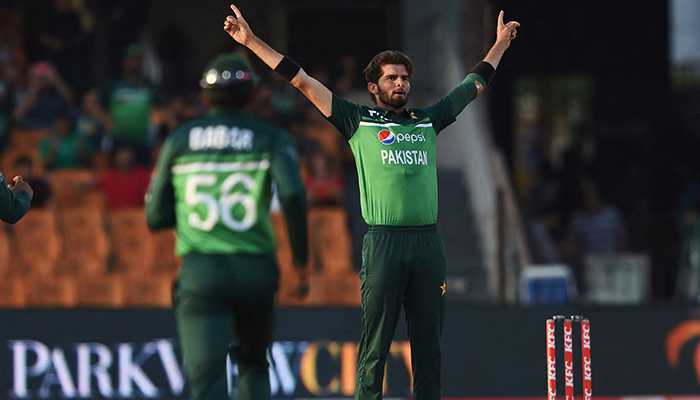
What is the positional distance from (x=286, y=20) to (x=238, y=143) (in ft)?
42.5

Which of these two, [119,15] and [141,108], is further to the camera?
[119,15]

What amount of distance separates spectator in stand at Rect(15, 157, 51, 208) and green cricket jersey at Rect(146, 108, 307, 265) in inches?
278

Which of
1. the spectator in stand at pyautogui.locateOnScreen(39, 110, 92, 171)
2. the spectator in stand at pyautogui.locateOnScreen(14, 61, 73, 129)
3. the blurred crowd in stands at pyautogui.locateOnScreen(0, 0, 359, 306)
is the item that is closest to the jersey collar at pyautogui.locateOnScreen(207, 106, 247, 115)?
the blurred crowd in stands at pyautogui.locateOnScreen(0, 0, 359, 306)

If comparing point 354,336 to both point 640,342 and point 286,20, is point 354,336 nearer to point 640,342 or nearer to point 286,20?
point 640,342

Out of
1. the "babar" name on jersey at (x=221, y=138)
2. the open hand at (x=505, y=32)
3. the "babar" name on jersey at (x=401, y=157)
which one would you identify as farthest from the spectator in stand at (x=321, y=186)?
the "babar" name on jersey at (x=221, y=138)

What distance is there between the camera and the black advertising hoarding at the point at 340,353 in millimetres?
9438

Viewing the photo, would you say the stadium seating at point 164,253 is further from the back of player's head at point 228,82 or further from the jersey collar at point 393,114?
the back of player's head at point 228,82

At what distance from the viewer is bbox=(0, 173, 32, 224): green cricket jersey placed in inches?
218

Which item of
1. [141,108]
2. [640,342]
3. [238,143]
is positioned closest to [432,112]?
[238,143]

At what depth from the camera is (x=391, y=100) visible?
571 centimetres

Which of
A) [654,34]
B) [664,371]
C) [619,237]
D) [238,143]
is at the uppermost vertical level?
[654,34]

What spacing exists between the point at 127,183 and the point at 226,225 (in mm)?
7423

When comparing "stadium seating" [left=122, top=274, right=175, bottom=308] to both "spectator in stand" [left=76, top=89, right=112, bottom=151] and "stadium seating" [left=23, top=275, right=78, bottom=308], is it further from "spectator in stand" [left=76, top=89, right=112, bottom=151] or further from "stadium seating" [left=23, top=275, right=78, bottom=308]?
"spectator in stand" [left=76, top=89, right=112, bottom=151]

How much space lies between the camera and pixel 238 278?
468cm
